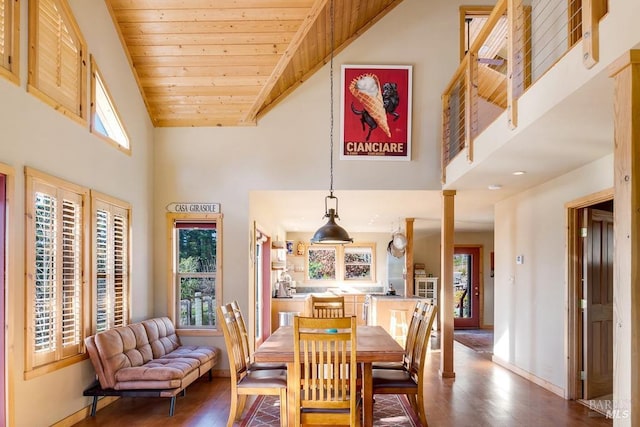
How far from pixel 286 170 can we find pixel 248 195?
58 cm

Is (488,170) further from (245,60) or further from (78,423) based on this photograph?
(78,423)

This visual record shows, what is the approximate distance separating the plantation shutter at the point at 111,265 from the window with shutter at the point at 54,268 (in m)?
0.36

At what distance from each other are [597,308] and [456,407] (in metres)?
1.88

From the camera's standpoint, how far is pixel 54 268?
4023 mm

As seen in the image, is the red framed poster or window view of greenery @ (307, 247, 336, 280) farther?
window view of greenery @ (307, 247, 336, 280)

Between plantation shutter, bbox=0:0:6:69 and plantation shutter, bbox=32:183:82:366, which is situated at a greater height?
plantation shutter, bbox=0:0:6:69

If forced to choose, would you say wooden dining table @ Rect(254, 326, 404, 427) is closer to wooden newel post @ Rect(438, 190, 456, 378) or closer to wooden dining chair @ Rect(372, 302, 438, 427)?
wooden dining chair @ Rect(372, 302, 438, 427)

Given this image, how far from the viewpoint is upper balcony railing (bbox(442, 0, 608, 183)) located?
3.50 meters

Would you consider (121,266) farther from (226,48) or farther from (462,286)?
(462,286)

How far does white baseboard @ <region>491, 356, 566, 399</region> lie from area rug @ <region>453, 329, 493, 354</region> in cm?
120

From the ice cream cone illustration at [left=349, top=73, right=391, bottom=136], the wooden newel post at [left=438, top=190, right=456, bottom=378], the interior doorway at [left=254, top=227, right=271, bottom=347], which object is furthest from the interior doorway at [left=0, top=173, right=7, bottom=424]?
the interior doorway at [left=254, top=227, right=271, bottom=347]

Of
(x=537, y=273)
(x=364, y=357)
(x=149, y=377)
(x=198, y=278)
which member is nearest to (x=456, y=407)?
(x=364, y=357)

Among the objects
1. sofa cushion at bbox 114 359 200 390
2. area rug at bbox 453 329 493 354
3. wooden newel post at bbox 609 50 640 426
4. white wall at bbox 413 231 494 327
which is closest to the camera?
wooden newel post at bbox 609 50 640 426

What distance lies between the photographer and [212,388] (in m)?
5.57
